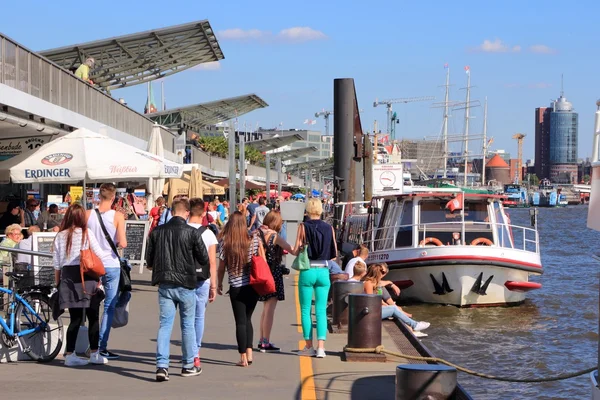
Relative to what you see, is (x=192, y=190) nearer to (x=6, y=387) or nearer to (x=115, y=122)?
(x=115, y=122)

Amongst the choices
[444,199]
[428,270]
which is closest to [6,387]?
[428,270]

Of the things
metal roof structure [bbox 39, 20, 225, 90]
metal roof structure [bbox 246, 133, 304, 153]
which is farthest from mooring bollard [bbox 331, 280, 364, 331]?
metal roof structure [bbox 246, 133, 304, 153]

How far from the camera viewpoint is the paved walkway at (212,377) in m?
8.95

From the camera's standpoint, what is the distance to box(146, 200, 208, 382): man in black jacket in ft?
30.9

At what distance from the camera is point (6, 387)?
29.5 ft

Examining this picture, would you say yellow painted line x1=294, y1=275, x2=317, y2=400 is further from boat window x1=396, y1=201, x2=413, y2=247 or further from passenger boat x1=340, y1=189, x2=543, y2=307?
boat window x1=396, y1=201, x2=413, y2=247

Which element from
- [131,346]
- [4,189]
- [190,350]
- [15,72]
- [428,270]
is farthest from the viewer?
[4,189]

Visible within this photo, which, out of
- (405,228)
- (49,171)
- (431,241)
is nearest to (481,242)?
(431,241)

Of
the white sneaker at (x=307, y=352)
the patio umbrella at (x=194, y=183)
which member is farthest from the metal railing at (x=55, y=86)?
the white sneaker at (x=307, y=352)

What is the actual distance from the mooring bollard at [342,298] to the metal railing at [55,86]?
298 inches

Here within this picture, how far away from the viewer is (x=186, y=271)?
31.0 ft

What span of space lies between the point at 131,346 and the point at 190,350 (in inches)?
89.6

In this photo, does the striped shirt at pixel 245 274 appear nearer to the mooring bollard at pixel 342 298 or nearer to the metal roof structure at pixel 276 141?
the mooring bollard at pixel 342 298

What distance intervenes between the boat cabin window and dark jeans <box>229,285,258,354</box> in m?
12.5
